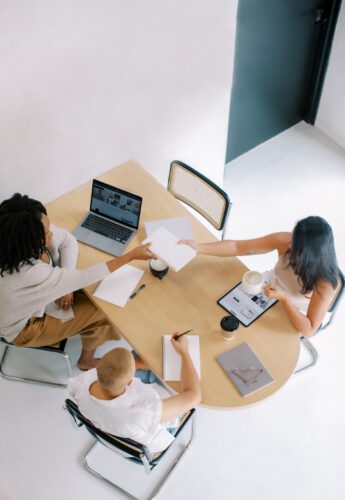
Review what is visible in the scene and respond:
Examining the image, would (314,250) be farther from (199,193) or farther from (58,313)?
A: (58,313)

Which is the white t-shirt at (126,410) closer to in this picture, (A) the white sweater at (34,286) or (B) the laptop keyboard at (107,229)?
(A) the white sweater at (34,286)

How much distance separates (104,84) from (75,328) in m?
1.52

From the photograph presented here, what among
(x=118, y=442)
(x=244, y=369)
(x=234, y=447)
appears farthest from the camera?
(x=234, y=447)

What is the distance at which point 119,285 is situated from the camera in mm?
2848

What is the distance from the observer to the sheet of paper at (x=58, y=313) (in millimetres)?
3033

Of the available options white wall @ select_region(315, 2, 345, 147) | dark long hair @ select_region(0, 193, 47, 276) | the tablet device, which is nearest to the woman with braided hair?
dark long hair @ select_region(0, 193, 47, 276)

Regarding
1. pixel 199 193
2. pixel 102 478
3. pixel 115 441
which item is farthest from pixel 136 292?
pixel 102 478

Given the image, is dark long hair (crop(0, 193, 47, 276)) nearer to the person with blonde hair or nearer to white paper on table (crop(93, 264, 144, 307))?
white paper on table (crop(93, 264, 144, 307))

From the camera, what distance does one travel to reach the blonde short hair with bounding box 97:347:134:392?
85.0 inches

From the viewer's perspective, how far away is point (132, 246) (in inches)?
119

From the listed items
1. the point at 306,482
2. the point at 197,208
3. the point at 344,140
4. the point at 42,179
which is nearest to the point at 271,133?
the point at 344,140

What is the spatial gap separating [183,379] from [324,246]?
3.09ft

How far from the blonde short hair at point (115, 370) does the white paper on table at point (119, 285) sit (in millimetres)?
578

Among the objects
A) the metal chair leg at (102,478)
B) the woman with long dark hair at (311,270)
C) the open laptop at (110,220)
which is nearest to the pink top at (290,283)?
the woman with long dark hair at (311,270)
